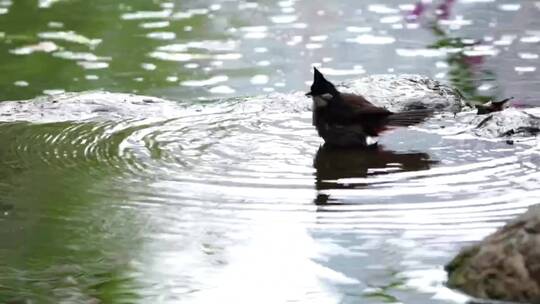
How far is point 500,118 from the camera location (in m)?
5.73

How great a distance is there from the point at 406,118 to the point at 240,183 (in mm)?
1168

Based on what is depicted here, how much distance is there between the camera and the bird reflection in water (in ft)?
16.4

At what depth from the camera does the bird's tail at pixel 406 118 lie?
5.61m

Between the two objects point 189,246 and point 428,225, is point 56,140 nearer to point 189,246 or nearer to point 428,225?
point 189,246

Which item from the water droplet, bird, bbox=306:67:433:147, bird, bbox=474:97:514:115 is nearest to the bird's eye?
bird, bbox=306:67:433:147

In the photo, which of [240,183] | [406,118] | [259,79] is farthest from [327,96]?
[259,79]

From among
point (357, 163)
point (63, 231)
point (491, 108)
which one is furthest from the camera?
point (491, 108)

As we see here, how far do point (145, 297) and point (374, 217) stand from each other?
1.10m

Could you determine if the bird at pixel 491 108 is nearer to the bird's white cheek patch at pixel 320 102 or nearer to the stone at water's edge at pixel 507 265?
the bird's white cheek patch at pixel 320 102

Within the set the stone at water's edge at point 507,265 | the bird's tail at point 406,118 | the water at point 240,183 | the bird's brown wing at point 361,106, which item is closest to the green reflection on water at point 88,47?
the water at point 240,183

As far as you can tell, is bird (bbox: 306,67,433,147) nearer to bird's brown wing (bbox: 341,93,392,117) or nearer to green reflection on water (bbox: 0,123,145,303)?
bird's brown wing (bbox: 341,93,392,117)

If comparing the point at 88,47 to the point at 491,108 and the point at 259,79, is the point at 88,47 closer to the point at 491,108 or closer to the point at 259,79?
the point at 259,79

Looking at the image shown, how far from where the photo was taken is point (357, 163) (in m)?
5.31

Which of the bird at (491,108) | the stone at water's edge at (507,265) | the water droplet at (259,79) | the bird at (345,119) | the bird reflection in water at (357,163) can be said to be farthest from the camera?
the water droplet at (259,79)
